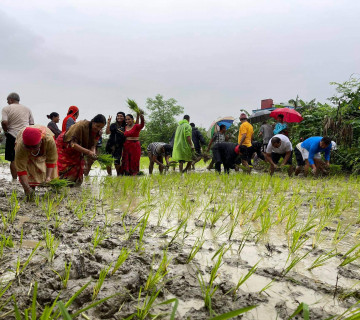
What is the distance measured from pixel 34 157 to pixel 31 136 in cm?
40

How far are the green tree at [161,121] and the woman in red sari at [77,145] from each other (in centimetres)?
2939

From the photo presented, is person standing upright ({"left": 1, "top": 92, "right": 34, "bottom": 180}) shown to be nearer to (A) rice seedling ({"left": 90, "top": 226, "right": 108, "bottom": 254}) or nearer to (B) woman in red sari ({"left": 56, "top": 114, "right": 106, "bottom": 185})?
(B) woman in red sari ({"left": 56, "top": 114, "right": 106, "bottom": 185})

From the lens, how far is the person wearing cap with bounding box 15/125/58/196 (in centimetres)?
300

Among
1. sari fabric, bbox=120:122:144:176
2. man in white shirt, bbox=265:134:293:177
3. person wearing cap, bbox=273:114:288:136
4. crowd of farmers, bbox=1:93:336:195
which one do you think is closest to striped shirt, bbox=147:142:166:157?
crowd of farmers, bbox=1:93:336:195

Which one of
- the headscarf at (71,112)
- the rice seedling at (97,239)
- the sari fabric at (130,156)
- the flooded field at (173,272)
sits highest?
the headscarf at (71,112)

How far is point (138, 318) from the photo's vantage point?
3.44 feet

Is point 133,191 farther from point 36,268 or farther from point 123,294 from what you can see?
point 123,294

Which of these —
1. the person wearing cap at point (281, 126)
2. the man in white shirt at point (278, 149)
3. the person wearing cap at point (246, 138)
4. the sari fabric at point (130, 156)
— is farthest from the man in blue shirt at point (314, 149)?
the sari fabric at point (130, 156)

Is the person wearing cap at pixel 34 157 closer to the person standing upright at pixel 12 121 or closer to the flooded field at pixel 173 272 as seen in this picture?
the flooded field at pixel 173 272

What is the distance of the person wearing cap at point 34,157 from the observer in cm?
300

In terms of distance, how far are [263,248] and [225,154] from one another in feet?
14.2

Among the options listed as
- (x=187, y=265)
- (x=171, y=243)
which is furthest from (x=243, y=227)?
(x=187, y=265)

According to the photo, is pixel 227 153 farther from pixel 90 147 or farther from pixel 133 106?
pixel 90 147

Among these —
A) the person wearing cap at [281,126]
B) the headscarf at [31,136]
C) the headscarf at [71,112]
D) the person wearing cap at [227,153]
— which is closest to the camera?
the headscarf at [31,136]
